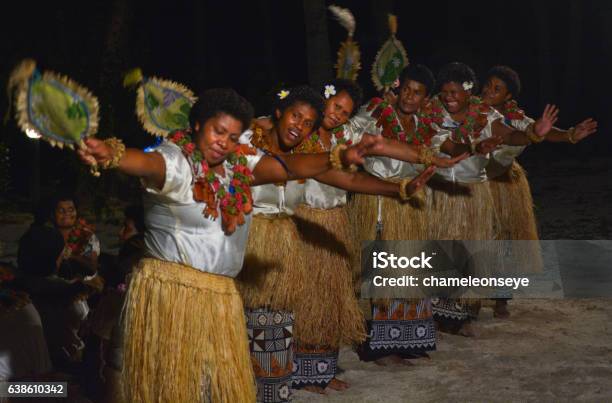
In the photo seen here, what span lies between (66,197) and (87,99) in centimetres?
197

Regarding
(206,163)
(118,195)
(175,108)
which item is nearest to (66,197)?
(175,108)

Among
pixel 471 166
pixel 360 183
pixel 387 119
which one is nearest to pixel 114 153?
pixel 360 183

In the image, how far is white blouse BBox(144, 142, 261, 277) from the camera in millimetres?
3025

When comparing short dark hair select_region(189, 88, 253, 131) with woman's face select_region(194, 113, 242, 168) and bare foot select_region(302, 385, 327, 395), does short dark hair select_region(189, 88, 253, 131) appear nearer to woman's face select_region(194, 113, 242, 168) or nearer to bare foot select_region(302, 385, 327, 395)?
woman's face select_region(194, 113, 242, 168)

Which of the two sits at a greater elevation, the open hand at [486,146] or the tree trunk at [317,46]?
the tree trunk at [317,46]

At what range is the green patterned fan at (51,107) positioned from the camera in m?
2.59

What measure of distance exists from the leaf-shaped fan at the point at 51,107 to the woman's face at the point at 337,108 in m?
1.81

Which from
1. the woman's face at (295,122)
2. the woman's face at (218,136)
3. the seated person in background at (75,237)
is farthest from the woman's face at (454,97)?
the woman's face at (218,136)

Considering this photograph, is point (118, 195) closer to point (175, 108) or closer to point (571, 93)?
point (175, 108)

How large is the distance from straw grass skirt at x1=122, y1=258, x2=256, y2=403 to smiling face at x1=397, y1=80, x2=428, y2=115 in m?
2.18

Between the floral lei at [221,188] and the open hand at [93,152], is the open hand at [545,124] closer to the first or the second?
the floral lei at [221,188]

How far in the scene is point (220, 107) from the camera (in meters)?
3.10

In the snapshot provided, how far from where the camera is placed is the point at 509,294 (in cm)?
604

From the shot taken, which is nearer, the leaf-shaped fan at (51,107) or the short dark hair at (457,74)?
the leaf-shaped fan at (51,107)
